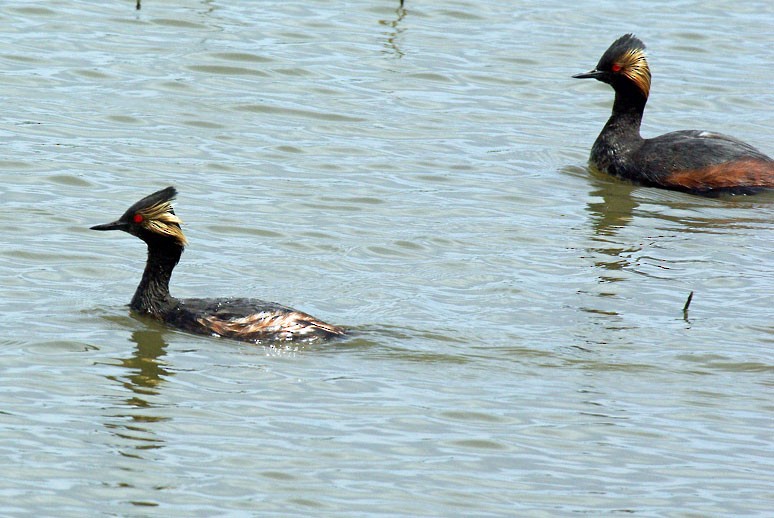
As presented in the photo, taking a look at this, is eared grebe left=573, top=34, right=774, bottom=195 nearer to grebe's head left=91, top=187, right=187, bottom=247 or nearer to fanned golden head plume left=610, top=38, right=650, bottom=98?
fanned golden head plume left=610, top=38, right=650, bottom=98

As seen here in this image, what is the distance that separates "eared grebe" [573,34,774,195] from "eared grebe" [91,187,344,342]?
21.8 ft

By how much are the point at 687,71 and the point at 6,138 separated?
1034cm

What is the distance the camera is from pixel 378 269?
12828mm

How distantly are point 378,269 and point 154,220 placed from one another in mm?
2213

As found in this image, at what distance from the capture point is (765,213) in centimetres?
1562

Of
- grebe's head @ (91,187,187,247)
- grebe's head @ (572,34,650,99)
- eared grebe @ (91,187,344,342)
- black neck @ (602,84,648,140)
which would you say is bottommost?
eared grebe @ (91,187,344,342)

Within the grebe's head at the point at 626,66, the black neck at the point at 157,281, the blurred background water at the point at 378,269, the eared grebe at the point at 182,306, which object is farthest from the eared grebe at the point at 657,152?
the black neck at the point at 157,281

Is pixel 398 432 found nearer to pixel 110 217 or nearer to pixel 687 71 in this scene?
pixel 110 217

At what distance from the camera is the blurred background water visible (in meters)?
8.66

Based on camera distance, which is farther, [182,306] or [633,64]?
[633,64]

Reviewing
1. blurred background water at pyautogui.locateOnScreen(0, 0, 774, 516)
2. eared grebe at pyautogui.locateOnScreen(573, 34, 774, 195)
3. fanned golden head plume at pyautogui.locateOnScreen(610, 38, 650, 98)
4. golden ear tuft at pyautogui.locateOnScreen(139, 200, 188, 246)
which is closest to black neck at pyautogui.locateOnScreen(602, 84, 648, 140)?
eared grebe at pyautogui.locateOnScreen(573, 34, 774, 195)

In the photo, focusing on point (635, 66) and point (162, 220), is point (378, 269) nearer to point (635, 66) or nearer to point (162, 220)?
point (162, 220)

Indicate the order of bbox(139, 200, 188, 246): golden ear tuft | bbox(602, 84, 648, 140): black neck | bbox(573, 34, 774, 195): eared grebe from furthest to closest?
bbox(602, 84, 648, 140): black neck < bbox(573, 34, 774, 195): eared grebe < bbox(139, 200, 188, 246): golden ear tuft

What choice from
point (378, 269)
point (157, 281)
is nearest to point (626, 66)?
point (378, 269)
